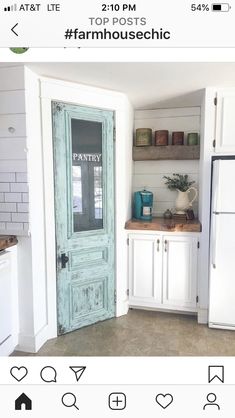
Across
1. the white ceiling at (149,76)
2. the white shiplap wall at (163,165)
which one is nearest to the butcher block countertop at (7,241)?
the white ceiling at (149,76)

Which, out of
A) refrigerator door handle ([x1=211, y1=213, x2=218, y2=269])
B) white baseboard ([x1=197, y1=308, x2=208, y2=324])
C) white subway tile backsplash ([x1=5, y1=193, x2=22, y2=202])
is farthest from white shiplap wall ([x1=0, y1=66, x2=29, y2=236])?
white baseboard ([x1=197, y1=308, x2=208, y2=324])

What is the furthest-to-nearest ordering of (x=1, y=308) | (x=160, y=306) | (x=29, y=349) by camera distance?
(x=160, y=306) → (x=29, y=349) → (x=1, y=308)

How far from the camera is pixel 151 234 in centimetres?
246

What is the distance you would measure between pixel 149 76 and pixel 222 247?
1.46 meters

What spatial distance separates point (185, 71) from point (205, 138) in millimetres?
636

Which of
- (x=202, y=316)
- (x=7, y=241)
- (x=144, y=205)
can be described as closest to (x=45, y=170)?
(x=7, y=241)

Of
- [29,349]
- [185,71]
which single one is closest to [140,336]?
[29,349]

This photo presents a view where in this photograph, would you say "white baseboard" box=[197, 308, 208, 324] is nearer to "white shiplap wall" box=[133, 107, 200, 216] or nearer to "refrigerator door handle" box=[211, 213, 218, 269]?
"refrigerator door handle" box=[211, 213, 218, 269]

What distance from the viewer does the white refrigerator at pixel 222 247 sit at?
6.75 ft

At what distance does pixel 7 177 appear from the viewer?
1875 millimetres
